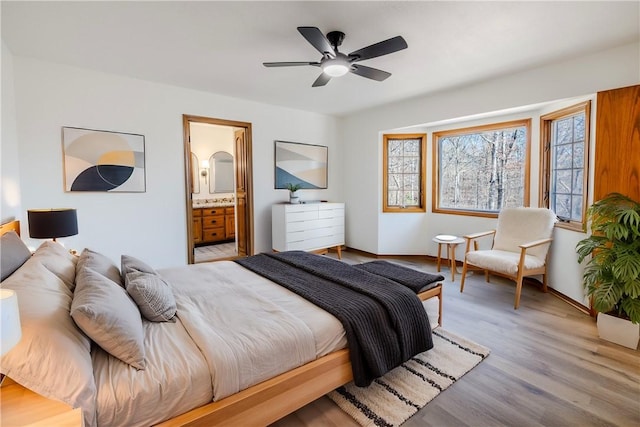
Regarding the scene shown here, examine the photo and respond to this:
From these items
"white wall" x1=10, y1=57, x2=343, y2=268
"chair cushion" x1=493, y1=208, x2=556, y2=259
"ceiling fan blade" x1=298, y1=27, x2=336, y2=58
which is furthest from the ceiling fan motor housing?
"chair cushion" x1=493, y1=208, x2=556, y2=259

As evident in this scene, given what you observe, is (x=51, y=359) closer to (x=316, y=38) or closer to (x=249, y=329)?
(x=249, y=329)

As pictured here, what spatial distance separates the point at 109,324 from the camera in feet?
4.17

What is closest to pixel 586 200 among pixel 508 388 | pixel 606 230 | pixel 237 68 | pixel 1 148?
pixel 606 230

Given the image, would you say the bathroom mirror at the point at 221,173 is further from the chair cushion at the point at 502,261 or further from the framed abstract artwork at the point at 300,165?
the chair cushion at the point at 502,261

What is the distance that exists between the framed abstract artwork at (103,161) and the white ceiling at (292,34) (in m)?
0.71

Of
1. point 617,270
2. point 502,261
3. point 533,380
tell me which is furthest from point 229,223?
point 617,270

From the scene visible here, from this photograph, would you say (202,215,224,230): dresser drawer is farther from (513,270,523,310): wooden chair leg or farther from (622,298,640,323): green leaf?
(622,298,640,323): green leaf

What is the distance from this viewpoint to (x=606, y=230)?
2459mm

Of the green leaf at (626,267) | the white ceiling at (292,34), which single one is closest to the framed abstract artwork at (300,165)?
the white ceiling at (292,34)

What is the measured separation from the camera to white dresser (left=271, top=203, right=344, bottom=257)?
14.9ft

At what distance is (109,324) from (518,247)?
392cm

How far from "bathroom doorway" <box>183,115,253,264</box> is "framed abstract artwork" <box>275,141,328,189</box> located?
1.74 feet

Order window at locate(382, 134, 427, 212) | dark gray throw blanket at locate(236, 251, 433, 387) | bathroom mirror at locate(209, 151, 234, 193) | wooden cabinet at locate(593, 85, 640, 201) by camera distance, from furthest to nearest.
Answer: bathroom mirror at locate(209, 151, 234, 193), window at locate(382, 134, 427, 212), wooden cabinet at locate(593, 85, 640, 201), dark gray throw blanket at locate(236, 251, 433, 387)

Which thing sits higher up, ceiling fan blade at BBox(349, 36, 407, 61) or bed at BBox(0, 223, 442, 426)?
ceiling fan blade at BBox(349, 36, 407, 61)
